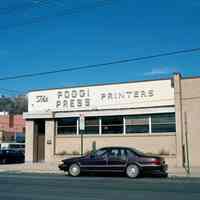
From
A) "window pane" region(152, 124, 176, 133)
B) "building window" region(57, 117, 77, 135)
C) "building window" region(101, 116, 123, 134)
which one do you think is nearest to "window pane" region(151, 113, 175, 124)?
"window pane" region(152, 124, 176, 133)

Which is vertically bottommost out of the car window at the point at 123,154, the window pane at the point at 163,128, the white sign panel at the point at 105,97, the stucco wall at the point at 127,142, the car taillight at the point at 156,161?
the car taillight at the point at 156,161

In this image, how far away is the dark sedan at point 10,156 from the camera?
37.0 m

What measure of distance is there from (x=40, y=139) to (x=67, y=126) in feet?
10.1

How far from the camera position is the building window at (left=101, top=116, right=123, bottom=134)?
31.5 meters

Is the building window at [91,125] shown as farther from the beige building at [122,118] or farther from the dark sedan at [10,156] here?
the dark sedan at [10,156]

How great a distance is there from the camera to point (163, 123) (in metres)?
30.0

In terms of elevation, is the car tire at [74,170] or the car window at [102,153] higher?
the car window at [102,153]

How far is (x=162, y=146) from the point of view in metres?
29.8

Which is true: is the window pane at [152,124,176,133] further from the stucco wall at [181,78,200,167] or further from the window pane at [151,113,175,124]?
the stucco wall at [181,78,200,167]

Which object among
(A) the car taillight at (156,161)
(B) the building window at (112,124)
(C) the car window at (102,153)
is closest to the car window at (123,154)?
(C) the car window at (102,153)

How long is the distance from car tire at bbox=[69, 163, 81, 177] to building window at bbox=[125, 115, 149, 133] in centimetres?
852

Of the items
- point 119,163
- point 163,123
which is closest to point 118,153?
point 119,163

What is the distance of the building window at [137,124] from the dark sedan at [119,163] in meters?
8.00

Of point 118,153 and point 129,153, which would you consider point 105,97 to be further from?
point 129,153
